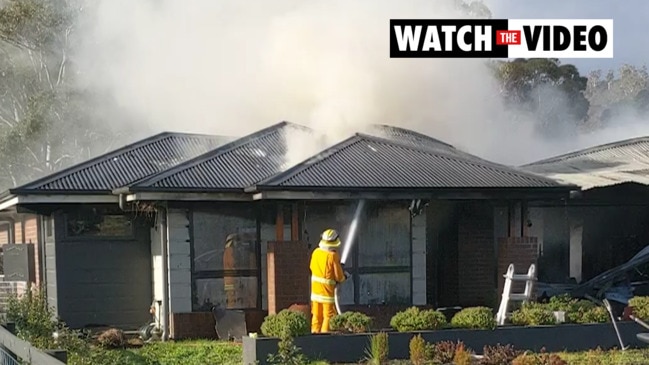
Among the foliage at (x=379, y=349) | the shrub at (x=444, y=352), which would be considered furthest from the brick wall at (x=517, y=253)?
the foliage at (x=379, y=349)

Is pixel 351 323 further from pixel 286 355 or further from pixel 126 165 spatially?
pixel 126 165

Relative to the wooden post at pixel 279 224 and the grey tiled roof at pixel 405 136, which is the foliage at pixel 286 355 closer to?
the wooden post at pixel 279 224

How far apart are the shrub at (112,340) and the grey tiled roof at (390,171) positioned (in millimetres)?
3253

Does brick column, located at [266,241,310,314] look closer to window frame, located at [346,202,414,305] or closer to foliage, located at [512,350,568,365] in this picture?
window frame, located at [346,202,414,305]

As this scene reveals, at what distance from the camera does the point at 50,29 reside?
37812 millimetres

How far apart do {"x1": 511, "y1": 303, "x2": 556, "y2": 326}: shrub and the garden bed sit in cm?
14

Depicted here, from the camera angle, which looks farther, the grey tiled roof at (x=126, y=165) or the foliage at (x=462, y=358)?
the grey tiled roof at (x=126, y=165)

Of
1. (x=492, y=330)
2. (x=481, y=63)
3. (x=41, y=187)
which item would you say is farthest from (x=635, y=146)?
(x=41, y=187)

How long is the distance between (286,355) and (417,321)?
270cm

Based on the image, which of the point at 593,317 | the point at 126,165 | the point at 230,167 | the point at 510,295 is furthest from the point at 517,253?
the point at 126,165

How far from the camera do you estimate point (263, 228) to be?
15188 mm

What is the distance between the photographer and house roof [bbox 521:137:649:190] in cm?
1722

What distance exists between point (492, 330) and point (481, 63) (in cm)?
1366

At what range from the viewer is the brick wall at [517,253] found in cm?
1552
